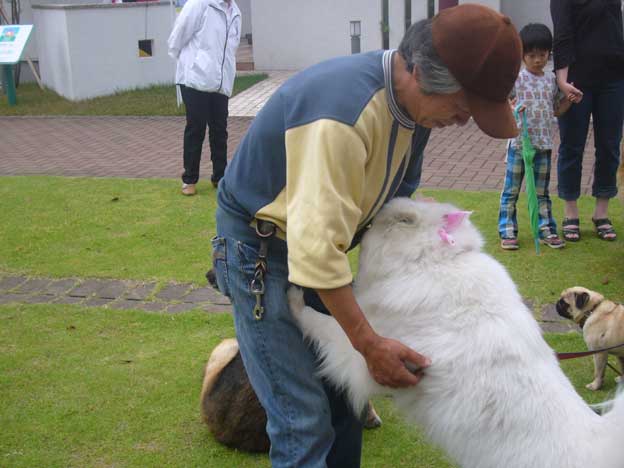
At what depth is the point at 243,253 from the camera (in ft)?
8.25

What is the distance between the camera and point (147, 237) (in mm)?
6875

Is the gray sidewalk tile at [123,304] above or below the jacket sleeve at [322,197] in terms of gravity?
below

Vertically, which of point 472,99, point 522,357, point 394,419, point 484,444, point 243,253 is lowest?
point 394,419

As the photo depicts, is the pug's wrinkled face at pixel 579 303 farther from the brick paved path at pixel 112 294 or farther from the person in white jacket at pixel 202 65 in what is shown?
the person in white jacket at pixel 202 65

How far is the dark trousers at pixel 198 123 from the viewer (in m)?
8.05

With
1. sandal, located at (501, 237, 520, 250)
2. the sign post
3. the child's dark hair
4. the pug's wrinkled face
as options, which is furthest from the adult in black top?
the sign post

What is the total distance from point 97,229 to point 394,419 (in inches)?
164

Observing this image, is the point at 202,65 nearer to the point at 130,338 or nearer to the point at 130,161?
the point at 130,161

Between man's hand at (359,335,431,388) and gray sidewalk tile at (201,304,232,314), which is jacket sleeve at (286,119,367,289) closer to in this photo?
man's hand at (359,335,431,388)

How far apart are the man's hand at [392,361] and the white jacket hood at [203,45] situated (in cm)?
606

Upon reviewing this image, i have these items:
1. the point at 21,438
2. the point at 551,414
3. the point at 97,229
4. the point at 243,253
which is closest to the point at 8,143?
the point at 97,229

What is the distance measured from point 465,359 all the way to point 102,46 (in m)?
13.4

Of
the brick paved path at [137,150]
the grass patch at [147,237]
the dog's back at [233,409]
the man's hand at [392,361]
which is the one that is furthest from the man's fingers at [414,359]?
the brick paved path at [137,150]

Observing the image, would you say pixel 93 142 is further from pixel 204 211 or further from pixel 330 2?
pixel 330 2
